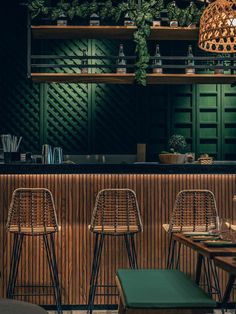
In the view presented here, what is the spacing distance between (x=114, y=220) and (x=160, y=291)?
1.64 m

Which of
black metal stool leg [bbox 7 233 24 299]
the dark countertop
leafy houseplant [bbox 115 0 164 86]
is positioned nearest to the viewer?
black metal stool leg [bbox 7 233 24 299]

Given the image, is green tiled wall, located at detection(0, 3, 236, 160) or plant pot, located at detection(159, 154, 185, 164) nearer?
plant pot, located at detection(159, 154, 185, 164)

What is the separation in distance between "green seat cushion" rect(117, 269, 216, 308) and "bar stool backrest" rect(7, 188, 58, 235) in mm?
1095

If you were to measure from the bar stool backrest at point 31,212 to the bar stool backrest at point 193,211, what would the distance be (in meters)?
0.94

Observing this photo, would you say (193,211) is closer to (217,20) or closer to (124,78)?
(217,20)

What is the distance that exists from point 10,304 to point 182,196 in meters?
2.85

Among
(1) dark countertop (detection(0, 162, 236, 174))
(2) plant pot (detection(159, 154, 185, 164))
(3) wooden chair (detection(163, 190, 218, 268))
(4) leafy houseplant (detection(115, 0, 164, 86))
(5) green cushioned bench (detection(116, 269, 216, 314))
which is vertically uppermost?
(4) leafy houseplant (detection(115, 0, 164, 86))

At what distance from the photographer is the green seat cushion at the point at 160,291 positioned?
258 cm

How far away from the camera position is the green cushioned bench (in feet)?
8.47

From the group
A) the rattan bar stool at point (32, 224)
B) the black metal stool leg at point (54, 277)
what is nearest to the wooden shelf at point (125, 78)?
the rattan bar stool at point (32, 224)

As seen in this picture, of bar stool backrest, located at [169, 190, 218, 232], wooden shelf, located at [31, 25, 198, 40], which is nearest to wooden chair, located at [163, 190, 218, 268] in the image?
bar stool backrest, located at [169, 190, 218, 232]

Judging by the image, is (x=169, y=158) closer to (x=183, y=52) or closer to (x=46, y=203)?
(x=46, y=203)

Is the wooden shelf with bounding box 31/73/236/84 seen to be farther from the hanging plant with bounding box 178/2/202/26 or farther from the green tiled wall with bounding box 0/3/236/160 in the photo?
the green tiled wall with bounding box 0/3/236/160

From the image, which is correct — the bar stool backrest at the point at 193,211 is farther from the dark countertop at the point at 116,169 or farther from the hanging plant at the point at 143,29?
the hanging plant at the point at 143,29
